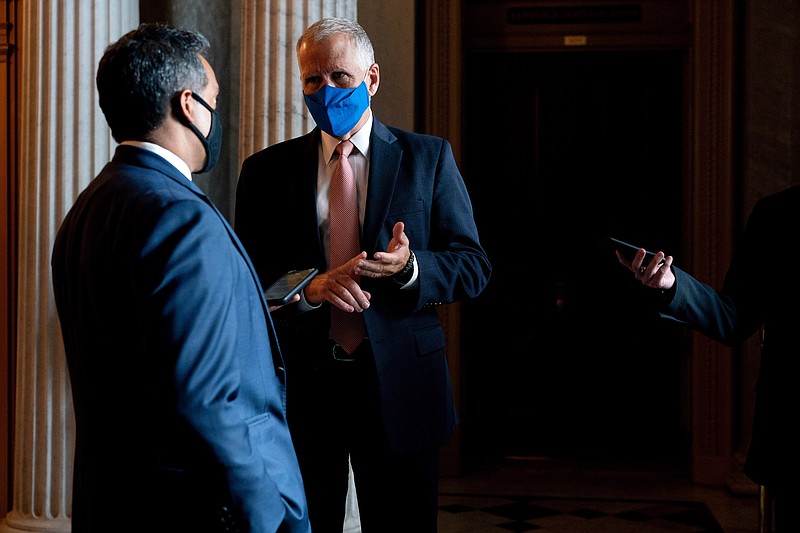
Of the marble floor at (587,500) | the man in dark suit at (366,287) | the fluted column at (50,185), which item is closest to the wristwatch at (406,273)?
the man in dark suit at (366,287)

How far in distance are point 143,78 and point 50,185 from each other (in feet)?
7.33

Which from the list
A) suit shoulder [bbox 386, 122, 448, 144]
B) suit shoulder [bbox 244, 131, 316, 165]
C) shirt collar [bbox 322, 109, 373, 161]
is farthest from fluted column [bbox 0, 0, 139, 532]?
suit shoulder [bbox 386, 122, 448, 144]

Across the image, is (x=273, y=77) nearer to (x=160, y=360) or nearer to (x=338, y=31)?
(x=338, y=31)

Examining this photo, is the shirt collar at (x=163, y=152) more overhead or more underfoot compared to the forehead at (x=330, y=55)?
more underfoot

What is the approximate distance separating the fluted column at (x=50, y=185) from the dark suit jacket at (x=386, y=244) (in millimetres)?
1323

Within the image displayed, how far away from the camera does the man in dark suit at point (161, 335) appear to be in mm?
1564

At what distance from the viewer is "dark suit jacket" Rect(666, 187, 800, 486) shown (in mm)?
2293

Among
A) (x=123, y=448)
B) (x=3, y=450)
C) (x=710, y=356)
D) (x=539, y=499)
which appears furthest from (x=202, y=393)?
(x=710, y=356)

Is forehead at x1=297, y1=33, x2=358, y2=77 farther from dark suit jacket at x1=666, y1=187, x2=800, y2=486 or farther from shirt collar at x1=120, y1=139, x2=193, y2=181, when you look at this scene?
dark suit jacket at x1=666, y1=187, x2=800, y2=486

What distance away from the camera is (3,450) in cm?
461

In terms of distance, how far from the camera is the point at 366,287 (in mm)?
2553

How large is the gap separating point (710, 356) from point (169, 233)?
5.00m

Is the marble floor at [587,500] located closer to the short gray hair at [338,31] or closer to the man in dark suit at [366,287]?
the man in dark suit at [366,287]

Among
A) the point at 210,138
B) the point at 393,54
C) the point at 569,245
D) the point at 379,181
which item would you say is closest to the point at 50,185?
the point at 379,181
